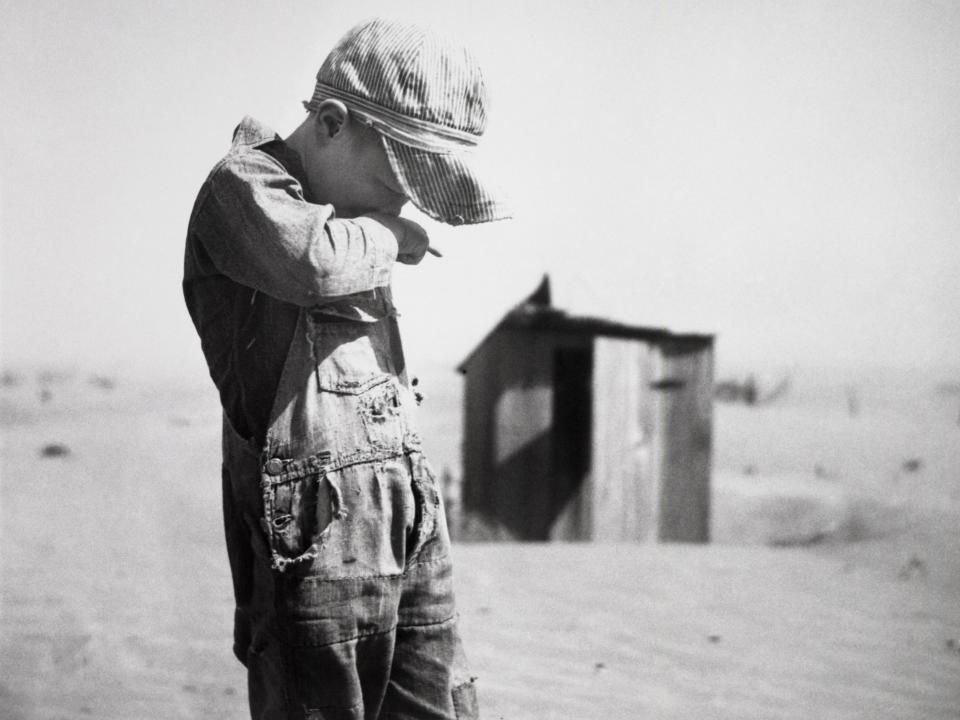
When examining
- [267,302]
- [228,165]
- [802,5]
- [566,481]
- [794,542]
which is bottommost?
[794,542]

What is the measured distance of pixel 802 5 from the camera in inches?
164

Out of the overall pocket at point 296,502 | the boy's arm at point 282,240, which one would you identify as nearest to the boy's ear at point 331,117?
the boy's arm at point 282,240

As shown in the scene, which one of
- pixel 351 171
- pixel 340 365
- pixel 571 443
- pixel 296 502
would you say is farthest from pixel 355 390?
pixel 571 443

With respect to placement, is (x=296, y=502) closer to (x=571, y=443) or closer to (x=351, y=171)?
(x=351, y=171)

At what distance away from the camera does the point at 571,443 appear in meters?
4.79

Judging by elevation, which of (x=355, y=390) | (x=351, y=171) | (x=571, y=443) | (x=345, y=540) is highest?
(x=351, y=171)

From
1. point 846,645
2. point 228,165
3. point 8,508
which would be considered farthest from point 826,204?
point 228,165

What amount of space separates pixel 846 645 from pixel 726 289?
2.09m

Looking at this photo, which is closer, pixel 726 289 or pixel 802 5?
pixel 802 5

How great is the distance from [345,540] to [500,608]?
233 cm

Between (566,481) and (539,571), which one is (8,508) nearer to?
(539,571)

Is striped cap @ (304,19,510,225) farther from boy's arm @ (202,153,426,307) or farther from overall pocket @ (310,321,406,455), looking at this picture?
overall pocket @ (310,321,406,455)

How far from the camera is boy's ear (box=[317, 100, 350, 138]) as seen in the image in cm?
157

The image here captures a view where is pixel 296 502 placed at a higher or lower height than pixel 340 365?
lower
